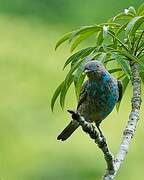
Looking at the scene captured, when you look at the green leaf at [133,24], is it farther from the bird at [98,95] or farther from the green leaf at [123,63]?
the bird at [98,95]

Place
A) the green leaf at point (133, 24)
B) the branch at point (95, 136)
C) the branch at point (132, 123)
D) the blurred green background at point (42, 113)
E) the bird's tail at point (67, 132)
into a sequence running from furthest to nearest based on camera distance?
the blurred green background at point (42, 113) < the bird's tail at point (67, 132) < the green leaf at point (133, 24) < the branch at point (132, 123) < the branch at point (95, 136)

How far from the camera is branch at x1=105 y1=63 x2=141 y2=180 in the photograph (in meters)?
1.55

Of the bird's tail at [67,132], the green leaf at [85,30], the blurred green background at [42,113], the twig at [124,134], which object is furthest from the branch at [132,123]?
the blurred green background at [42,113]

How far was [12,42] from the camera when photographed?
181 inches

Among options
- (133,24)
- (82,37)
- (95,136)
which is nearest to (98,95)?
(82,37)

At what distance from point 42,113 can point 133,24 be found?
246cm

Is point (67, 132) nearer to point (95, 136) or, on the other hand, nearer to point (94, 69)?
point (94, 69)

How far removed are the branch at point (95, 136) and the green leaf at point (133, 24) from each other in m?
0.30

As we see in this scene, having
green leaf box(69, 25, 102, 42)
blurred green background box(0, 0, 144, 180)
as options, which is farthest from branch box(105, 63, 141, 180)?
blurred green background box(0, 0, 144, 180)

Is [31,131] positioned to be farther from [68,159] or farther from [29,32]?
[29,32]

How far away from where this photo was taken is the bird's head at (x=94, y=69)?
1794mm

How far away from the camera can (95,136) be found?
145 centimetres

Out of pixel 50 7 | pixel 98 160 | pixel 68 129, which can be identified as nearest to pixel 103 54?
pixel 68 129

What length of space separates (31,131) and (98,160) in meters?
0.36
